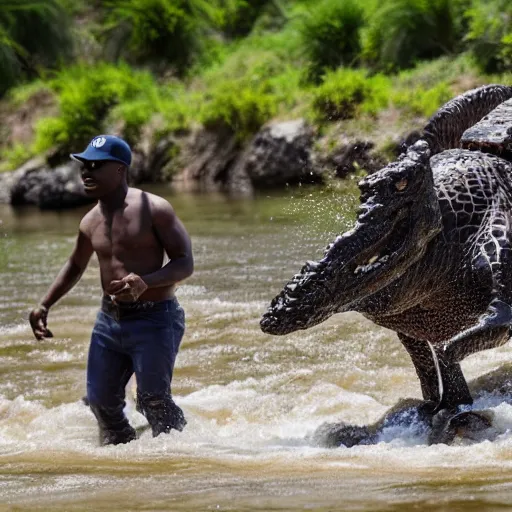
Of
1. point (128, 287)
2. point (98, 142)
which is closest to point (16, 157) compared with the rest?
point (98, 142)

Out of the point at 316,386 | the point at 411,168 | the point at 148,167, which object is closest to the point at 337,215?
the point at 411,168

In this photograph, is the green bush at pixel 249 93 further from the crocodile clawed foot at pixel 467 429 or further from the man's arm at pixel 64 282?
the crocodile clawed foot at pixel 467 429

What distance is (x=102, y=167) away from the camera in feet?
17.2

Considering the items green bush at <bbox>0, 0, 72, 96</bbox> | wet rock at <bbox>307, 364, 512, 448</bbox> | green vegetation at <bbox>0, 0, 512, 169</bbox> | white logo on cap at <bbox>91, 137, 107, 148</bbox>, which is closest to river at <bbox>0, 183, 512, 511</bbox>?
wet rock at <bbox>307, 364, 512, 448</bbox>

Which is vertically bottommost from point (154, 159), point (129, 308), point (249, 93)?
point (154, 159)

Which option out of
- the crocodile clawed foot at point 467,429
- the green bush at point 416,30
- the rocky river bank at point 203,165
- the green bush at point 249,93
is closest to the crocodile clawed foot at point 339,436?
the crocodile clawed foot at point 467,429

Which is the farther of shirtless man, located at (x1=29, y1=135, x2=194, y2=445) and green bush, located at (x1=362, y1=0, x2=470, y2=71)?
green bush, located at (x1=362, y1=0, x2=470, y2=71)

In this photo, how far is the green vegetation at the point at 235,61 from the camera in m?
20.4

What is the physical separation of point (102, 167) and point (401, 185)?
179 cm

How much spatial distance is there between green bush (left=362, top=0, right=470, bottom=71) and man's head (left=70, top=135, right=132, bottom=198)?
57.6 feet

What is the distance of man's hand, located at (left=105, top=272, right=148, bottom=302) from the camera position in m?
4.83

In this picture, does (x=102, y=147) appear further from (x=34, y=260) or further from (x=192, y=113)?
(x=192, y=113)

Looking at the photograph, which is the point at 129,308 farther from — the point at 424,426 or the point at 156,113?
the point at 156,113

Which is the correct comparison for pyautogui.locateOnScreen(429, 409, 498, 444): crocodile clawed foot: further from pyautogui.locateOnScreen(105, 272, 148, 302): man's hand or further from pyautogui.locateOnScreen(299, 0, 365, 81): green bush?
pyautogui.locateOnScreen(299, 0, 365, 81): green bush
